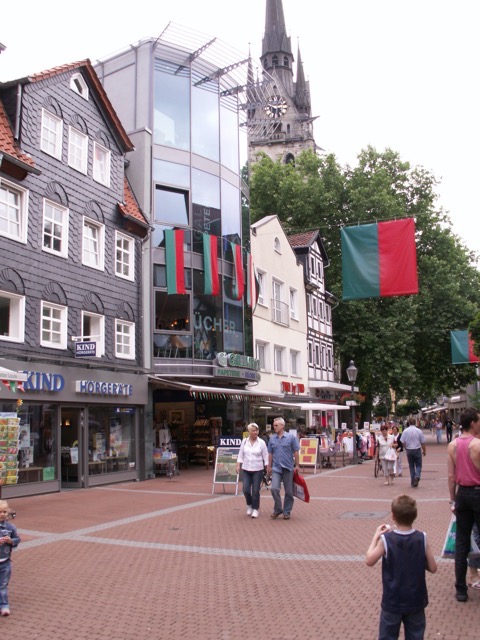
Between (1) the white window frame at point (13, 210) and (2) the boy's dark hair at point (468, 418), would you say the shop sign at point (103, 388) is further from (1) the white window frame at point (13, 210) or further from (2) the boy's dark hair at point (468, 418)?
(2) the boy's dark hair at point (468, 418)

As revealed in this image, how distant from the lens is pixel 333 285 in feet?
143

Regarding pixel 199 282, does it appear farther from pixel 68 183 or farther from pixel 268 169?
pixel 268 169

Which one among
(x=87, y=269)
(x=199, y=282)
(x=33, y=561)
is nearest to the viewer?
(x=33, y=561)

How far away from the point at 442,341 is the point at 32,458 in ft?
106

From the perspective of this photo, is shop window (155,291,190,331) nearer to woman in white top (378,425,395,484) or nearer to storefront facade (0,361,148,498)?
storefront facade (0,361,148,498)

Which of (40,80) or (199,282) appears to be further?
(199,282)

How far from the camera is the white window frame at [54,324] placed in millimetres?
17573

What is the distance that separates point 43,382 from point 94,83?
987 cm

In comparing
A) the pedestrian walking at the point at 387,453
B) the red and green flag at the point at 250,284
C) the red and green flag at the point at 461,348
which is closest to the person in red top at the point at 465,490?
the pedestrian walking at the point at 387,453

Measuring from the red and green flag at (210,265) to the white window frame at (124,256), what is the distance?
3.08 m

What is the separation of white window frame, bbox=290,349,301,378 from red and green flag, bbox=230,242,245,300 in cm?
1097

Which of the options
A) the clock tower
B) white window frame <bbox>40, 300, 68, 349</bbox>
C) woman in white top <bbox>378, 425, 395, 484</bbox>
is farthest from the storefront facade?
the clock tower

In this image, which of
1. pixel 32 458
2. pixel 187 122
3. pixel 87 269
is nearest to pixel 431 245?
pixel 187 122

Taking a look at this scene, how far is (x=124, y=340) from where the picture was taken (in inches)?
838
